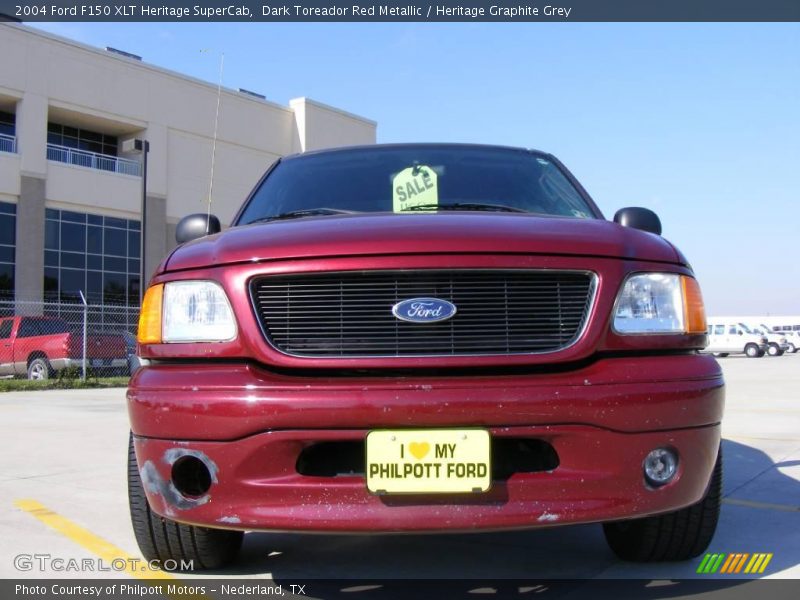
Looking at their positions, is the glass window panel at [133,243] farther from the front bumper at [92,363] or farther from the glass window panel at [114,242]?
the front bumper at [92,363]

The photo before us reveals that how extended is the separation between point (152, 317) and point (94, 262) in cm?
3177

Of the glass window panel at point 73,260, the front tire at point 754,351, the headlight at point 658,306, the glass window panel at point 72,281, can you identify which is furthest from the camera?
the front tire at point 754,351

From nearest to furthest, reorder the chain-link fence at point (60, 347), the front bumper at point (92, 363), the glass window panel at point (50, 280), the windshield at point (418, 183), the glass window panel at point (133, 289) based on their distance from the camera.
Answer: the windshield at point (418, 183) → the front bumper at point (92, 363) → the chain-link fence at point (60, 347) → the glass window panel at point (50, 280) → the glass window panel at point (133, 289)

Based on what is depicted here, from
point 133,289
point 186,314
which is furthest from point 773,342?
point 186,314

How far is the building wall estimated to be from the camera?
29875 mm

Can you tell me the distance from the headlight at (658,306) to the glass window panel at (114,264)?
32635mm

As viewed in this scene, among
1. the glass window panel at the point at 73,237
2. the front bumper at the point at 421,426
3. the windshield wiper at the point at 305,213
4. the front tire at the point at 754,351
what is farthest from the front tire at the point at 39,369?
the front tire at the point at 754,351

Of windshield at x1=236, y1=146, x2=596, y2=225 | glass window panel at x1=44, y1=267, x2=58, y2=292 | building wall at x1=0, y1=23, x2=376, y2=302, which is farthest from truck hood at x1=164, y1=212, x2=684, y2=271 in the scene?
glass window panel at x1=44, y1=267, x2=58, y2=292

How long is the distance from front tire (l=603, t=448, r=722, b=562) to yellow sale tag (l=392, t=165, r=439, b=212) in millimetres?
1627

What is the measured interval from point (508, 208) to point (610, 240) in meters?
0.95

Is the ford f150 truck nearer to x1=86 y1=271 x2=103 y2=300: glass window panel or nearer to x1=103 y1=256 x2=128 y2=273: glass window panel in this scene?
x1=86 y1=271 x2=103 y2=300: glass window panel

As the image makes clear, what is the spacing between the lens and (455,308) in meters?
2.57

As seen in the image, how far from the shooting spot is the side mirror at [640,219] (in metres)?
3.63

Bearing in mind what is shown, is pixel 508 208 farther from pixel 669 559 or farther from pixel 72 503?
pixel 72 503
